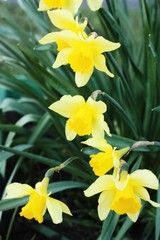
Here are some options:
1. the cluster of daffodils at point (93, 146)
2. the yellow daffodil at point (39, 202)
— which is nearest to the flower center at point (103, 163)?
the cluster of daffodils at point (93, 146)

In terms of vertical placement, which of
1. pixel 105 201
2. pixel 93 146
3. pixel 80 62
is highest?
pixel 80 62

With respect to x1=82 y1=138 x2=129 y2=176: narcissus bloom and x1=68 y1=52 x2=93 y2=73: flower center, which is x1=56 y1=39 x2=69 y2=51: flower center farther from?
x1=82 y1=138 x2=129 y2=176: narcissus bloom

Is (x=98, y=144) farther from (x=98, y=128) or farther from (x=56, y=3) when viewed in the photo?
(x=56, y=3)

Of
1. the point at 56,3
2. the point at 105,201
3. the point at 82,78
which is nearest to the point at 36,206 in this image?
the point at 105,201

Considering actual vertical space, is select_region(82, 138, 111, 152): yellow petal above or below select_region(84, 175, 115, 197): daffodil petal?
above

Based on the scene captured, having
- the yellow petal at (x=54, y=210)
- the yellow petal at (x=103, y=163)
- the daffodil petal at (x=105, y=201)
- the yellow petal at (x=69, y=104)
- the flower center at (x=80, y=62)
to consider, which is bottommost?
the daffodil petal at (x=105, y=201)

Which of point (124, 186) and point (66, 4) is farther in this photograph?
point (66, 4)

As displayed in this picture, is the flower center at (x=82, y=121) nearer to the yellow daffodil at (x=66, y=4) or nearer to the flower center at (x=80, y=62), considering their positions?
the flower center at (x=80, y=62)

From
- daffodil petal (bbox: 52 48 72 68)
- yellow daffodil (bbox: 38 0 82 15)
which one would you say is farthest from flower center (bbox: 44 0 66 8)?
daffodil petal (bbox: 52 48 72 68)
